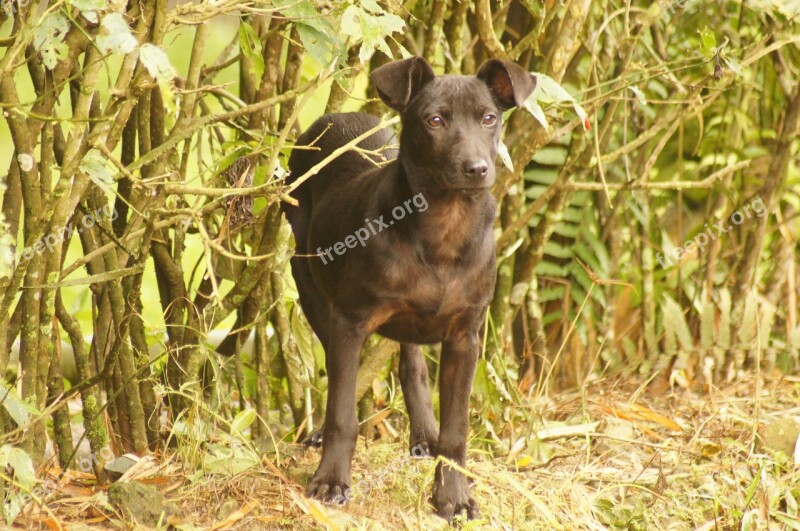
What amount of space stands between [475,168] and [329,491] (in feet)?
4.14

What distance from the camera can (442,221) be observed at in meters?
3.69

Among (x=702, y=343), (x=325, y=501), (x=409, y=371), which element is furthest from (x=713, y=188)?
(x=325, y=501)

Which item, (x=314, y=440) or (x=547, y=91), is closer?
(x=547, y=91)

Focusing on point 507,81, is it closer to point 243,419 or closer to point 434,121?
point 434,121

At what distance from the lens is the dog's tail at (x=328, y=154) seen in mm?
4445

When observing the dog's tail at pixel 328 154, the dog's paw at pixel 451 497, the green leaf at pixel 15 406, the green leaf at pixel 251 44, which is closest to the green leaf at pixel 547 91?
the dog's tail at pixel 328 154

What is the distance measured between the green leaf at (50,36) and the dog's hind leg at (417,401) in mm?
1923

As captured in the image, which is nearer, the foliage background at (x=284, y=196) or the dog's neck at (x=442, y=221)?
the foliage background at (x=284, y=196)

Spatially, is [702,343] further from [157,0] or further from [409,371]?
[157,0]

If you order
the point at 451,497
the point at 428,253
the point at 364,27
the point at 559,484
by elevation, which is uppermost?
the point at 364,27

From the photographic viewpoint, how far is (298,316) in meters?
4.58

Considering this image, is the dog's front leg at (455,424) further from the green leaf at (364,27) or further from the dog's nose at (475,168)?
the green leaf at (364,27)

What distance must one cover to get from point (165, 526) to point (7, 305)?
0.89m

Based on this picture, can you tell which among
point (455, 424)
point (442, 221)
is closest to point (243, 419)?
point (455, 424)
